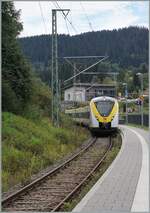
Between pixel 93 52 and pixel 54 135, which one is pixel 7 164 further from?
pixel 93 52

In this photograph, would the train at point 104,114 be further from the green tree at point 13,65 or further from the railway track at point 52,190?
the railway track at point 52,190

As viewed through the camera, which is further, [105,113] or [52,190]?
[105,113]

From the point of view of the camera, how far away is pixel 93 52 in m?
101

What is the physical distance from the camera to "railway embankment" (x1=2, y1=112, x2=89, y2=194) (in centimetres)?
1737

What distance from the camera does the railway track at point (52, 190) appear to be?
40.6ft

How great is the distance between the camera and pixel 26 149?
2212 cm

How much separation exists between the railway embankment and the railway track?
0.61m

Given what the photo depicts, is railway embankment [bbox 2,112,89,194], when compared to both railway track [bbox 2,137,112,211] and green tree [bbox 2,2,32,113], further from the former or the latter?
green tree [bbox 2,2,32,113]

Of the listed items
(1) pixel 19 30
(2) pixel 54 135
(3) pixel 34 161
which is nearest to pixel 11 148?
(3) pixel 34 161

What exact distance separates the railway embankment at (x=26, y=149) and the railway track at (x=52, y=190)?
0.61 m

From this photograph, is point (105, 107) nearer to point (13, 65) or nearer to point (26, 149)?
point (13, 65)

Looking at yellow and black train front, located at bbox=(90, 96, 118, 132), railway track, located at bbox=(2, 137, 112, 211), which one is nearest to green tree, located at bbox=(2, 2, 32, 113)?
yellow and black train front, located at bbox=(90, 96, 118, 132)

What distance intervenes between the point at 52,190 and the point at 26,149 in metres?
7.28

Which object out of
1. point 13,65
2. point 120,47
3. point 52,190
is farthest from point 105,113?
point 120,47
